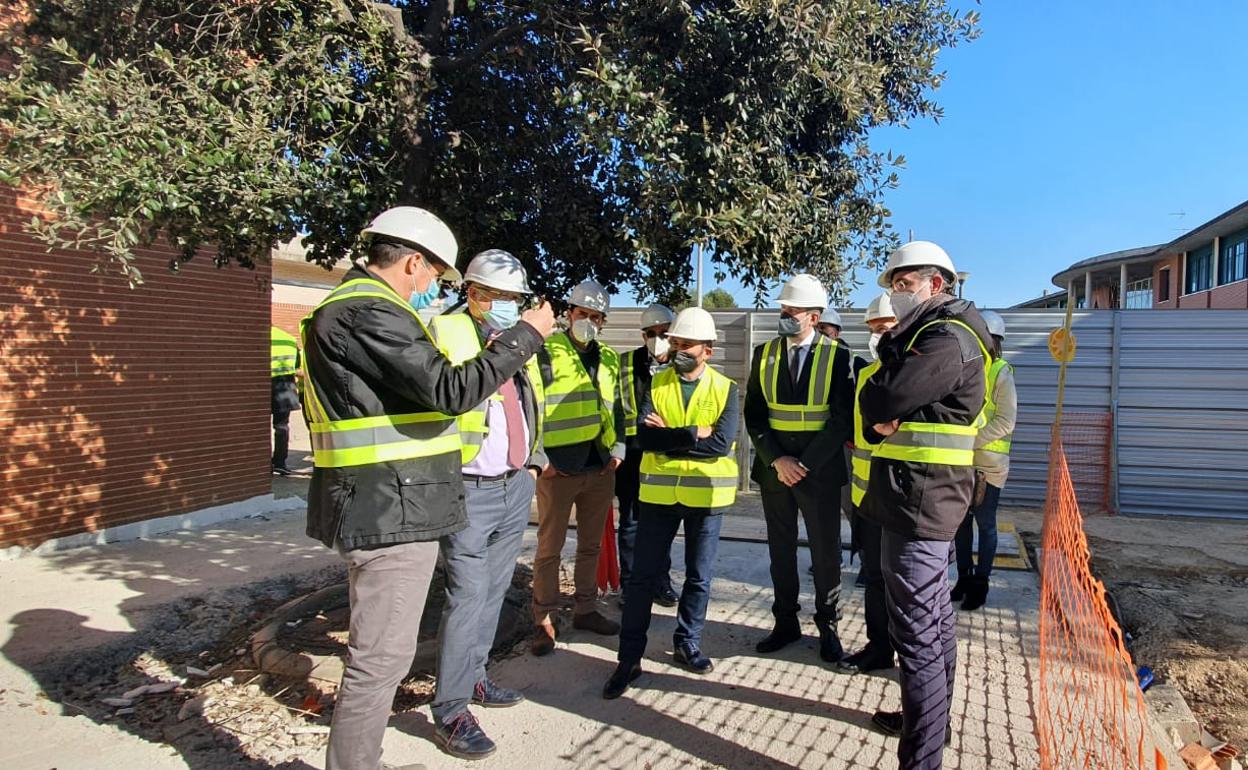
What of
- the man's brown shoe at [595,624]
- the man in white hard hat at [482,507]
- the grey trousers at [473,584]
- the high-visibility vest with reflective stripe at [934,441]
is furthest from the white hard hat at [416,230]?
the man's brown shoe at [595,624]

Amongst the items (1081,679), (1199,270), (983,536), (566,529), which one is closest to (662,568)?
(566,529)

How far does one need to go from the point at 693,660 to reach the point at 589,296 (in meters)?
2.12

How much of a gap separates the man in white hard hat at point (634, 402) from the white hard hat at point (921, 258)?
1647mm

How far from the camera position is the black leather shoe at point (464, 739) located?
3105 millimetres

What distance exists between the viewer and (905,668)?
2908mm

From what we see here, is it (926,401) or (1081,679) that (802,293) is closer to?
(926,401)

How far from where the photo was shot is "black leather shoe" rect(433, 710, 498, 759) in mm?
3105

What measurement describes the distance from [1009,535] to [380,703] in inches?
250

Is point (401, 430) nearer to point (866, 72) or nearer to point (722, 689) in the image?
point (722, 689)

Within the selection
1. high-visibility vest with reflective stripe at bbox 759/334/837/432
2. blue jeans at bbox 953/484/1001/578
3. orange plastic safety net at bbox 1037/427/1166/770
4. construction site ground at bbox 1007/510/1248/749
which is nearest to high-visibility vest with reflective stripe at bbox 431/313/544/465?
high-visibility vest with reflective stripe at bbox 759/334/837/432

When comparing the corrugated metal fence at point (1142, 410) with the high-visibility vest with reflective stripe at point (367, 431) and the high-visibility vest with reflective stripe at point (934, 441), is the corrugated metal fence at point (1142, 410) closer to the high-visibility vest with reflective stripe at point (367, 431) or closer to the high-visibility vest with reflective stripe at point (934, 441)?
the high-visibility vest with reflective stripe at point (934, 441)

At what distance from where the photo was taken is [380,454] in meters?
2.56

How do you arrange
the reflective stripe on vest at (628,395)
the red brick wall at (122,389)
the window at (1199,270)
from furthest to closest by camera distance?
the window at (1199,270) → the red brick wall at (122,389) → the reflective stripe on vest at (628,395)

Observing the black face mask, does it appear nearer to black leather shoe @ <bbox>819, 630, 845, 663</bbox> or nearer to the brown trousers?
the brown trousers
